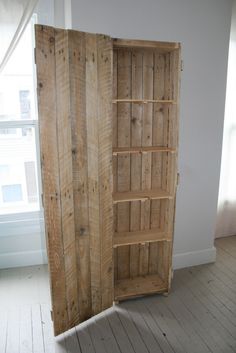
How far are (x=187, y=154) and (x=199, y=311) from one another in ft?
4.28

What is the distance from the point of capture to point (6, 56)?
1779mm

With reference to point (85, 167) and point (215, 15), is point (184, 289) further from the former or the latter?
point (215, 15)

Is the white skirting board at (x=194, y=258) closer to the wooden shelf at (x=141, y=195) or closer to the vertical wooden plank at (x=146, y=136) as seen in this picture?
the vertical wooden plank at (x=146, y=136)

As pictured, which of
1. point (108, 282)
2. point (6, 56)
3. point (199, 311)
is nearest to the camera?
point (6, 56)

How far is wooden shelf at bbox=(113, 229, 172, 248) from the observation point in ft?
7.45

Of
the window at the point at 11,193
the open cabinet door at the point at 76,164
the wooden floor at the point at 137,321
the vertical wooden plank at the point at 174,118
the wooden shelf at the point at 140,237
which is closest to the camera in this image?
the open cabinet door at the point at 76,164

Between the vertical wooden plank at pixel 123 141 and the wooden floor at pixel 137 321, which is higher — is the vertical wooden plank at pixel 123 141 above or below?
above

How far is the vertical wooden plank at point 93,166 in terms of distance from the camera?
177 centimetres

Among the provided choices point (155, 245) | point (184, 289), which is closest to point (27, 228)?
point (155, 245)

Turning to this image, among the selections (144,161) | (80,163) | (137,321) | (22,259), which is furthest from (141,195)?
(22,259)

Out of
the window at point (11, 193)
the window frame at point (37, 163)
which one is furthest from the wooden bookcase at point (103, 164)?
the window at point (11, 193)

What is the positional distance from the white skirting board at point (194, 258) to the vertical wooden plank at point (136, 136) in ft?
1.67

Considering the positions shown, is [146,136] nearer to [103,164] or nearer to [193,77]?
[103,164]

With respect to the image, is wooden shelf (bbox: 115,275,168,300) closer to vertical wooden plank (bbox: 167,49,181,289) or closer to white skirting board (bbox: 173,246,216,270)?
white skirting board (bbox: 173,246,216,270)
